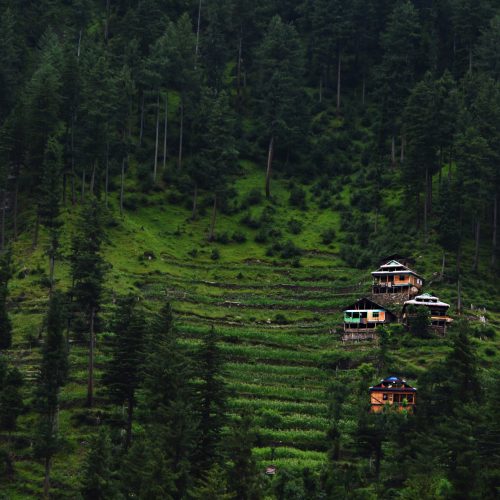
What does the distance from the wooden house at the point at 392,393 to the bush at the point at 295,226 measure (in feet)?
143

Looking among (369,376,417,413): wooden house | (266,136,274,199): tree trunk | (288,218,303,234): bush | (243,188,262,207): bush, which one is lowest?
(369,376,417,413): wooden house

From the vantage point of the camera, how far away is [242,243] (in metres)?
120

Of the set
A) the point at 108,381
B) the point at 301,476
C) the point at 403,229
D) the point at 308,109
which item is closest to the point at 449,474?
the point at 301,476

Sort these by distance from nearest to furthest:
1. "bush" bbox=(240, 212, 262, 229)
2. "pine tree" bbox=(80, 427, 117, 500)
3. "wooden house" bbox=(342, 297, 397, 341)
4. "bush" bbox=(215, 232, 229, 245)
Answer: "pine tree" bbox=(80, 427, 117, 500) < "wooden house" bbox=(342, 297, 397, 341) < "bush" bbox=(215, 232, 229, 245) < "bush" bbox=(240, 212, 262, 229)

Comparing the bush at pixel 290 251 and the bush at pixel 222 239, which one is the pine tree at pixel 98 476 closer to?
the bush at pixel 290 251

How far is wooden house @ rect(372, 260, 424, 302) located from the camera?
333 feet

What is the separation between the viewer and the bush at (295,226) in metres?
123

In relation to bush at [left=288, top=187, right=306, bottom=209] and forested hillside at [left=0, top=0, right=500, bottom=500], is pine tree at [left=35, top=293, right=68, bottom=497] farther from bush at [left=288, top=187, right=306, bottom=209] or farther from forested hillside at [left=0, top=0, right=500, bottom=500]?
bush at [left=288, top=187, right=306, bottom=209]

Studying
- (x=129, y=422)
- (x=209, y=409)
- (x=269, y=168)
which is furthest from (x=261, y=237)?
(x=209, y=409)

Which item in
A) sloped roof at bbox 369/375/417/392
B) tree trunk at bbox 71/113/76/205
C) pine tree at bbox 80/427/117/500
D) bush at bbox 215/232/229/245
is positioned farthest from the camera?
bush at bbox 215/232/229/245

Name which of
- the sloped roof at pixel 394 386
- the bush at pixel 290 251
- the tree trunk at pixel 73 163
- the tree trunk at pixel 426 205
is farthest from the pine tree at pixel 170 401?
the tree trunk at pixel 426 205

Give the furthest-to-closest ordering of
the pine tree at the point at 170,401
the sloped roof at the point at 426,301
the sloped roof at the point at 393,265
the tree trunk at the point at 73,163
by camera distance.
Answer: the tree trunk at the point at 73,163, the sloped roof at the point at 393,265, the sloped roof at the point at 426,301, the pine tree at the point at 170,401

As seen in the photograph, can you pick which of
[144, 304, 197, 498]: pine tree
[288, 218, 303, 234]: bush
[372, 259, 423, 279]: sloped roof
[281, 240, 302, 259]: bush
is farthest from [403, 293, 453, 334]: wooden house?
[288, 218, 303, 234]: bush

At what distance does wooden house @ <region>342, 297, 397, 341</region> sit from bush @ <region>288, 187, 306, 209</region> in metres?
34.7
